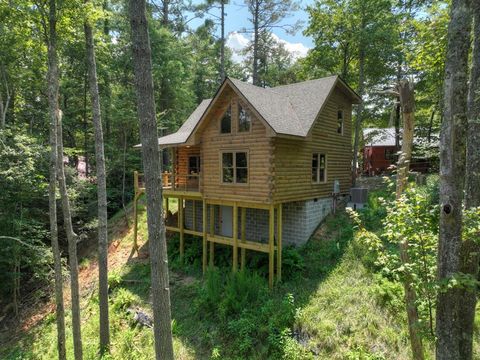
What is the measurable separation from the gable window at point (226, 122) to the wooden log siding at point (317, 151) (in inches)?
85.7

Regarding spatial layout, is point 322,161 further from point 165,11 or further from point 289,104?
point 165,11

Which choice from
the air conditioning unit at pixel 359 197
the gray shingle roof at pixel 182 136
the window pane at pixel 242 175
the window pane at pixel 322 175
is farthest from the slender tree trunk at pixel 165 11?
the air conditioning unit at pixel 359 197

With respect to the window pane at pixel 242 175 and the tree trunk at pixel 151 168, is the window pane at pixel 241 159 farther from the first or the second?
the tree trunk at pixel 151 168

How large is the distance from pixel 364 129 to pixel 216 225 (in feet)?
57.4

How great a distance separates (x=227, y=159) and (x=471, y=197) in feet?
28.9

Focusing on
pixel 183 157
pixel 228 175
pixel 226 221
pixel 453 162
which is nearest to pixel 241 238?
pixel 226 221

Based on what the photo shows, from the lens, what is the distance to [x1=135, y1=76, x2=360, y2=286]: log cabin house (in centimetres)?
1131

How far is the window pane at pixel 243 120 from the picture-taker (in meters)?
11.7

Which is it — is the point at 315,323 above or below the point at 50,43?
below

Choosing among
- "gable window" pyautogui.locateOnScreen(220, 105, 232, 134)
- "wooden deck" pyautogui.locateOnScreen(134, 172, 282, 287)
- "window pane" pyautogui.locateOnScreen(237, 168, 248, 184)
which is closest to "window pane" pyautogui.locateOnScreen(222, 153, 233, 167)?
"window pane" pyautogui.locateOnScreen(237, 168, 248, 184)

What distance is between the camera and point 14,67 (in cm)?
1769

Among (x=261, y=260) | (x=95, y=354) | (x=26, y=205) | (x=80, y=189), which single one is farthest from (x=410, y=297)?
(x=80, y=189)

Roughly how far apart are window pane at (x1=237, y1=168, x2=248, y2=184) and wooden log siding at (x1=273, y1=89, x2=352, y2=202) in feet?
4.31

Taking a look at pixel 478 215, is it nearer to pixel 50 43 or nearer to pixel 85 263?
pixel 50 43
